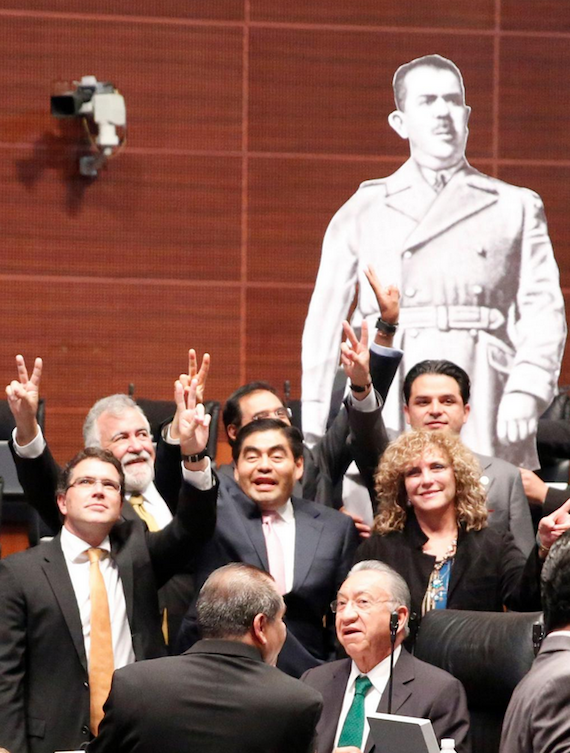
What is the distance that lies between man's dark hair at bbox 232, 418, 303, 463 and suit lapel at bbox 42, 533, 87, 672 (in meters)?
0.61

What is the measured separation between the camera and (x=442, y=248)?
5.89 metres

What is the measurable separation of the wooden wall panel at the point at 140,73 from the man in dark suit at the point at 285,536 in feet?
9.84

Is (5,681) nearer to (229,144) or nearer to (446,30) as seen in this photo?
(229,144)

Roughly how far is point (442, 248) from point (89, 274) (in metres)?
1.75

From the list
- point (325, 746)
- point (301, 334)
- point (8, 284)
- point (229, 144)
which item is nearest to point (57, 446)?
point (8, 284)

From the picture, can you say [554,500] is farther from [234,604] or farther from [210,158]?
[210,158]

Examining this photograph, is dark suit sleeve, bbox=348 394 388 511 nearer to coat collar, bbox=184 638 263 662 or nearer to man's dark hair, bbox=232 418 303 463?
man's dark hair, bbox=232 418 303 463

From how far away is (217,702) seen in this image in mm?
2207

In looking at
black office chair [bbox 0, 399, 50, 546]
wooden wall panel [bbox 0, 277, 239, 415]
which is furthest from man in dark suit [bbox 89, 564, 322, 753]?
wooden wall panel [bbox 0, 277, 239, 415]

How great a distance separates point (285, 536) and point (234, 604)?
1.06 m

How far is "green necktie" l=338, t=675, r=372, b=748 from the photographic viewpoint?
270cm

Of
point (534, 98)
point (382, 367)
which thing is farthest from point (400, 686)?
point (534, 98)

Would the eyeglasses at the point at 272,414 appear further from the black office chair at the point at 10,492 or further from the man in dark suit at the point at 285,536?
the black office chair at the point at 10,492

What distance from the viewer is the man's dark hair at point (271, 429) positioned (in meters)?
3.40
